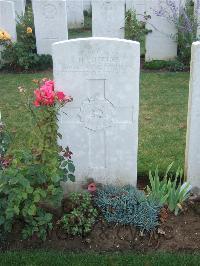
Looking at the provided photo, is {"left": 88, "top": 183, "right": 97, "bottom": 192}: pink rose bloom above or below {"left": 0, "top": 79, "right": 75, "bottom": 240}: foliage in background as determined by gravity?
below

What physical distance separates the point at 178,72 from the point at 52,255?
580 cm

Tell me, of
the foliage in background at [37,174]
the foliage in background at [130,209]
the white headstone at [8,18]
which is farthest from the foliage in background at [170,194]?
the white headstone at [8,18]

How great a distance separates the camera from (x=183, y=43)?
8.77 m

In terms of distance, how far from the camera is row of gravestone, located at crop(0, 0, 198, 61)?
28.8ft

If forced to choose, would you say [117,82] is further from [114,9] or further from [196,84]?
[114,9]

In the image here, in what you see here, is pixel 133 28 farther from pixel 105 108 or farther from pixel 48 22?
pixel 105 108

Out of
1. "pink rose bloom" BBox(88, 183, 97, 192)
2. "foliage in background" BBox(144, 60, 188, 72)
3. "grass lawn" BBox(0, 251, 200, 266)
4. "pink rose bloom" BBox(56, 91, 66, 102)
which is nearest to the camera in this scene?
"grass lawn" BBox(0, 251, 200, 266)

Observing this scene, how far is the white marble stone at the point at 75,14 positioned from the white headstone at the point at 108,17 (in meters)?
4.15

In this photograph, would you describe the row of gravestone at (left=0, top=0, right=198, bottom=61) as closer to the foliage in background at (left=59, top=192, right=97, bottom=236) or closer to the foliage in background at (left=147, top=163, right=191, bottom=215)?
the foliage in background at (left=147, top=163, right=191, bottom=215)

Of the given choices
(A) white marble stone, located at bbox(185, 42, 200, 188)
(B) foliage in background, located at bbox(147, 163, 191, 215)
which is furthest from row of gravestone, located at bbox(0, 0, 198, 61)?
(B) foliage in background, located at bbox(147, 163, 191, 215)

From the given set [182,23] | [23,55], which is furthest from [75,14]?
[182,23]

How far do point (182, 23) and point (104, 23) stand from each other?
1.64 m

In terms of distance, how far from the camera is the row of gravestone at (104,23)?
8.78 meters

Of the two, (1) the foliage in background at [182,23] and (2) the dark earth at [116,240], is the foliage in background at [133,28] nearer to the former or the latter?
(1) the foliage in background at [182,23]
